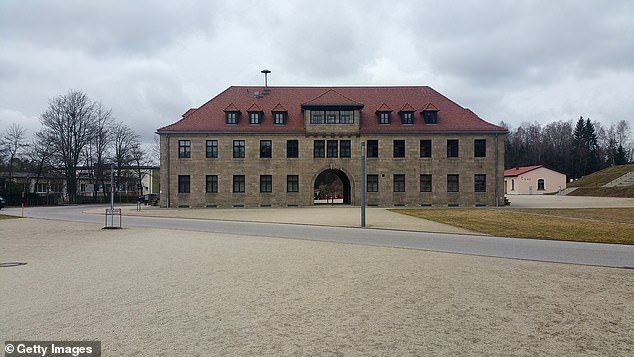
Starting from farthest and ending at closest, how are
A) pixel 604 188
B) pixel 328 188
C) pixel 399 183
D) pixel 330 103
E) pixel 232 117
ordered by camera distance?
→ pixel 604 188
pixel 328 188
pixel 232 117
pixel 399 183
pixel 330 103

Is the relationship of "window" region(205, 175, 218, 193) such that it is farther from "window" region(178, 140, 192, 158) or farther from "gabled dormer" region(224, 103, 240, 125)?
"gabled dormer" region(224, 103, 240, 125)

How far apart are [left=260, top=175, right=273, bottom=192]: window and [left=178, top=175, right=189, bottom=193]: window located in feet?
24.9

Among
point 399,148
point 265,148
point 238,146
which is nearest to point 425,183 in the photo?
point 399,148

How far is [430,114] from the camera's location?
47.4 m

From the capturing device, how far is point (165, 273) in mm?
9867

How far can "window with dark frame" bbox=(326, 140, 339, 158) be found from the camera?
153 ft

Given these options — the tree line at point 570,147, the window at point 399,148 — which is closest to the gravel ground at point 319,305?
the window at point 399,148

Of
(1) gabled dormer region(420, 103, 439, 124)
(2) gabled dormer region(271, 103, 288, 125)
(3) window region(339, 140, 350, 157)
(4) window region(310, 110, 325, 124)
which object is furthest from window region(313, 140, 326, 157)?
(1) gabled dormer region(420, 103, 439, 124)

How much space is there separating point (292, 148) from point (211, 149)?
328 inches

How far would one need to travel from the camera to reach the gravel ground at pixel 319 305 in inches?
211

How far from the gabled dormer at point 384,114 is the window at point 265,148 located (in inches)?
467

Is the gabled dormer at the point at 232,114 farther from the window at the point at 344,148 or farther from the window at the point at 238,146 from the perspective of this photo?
the window at the point at 344,148

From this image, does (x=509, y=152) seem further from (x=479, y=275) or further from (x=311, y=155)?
(x=479, y=275)

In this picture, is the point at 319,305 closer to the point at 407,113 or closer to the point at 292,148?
the point at 292,148
